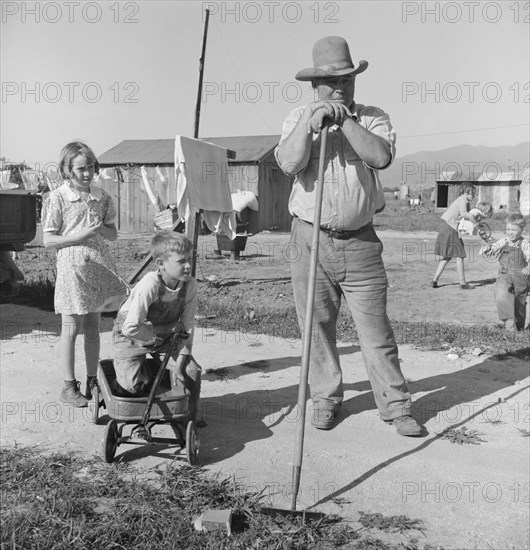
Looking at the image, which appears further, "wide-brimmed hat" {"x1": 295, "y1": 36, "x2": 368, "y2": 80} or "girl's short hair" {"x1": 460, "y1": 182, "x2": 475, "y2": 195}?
"girl's short hair" {"x1": 460, "y1": 182, "x2": 475, "y2": 195}

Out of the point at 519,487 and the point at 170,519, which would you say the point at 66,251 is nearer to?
the point at 170,519

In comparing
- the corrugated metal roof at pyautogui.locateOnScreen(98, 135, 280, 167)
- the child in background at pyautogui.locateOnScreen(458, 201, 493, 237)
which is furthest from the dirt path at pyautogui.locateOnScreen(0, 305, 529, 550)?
the corrugated metal roof at pyautogui.locateOnScreen(98, 135, 280, 167)

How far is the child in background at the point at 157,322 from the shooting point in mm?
3799

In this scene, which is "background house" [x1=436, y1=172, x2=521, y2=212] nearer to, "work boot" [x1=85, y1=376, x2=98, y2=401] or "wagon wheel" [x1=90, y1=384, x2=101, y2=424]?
"work boot" [x1=85, y1=376, x2=98, y2=401]

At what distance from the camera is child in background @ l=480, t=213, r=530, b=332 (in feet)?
23.4

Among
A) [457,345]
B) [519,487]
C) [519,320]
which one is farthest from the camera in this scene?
[519,320]

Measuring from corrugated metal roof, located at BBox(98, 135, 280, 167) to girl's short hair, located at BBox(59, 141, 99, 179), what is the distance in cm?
1989

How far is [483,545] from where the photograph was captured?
289 cm

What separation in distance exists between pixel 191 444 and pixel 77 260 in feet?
5.53

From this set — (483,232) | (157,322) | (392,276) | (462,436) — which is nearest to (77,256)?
(157,322)

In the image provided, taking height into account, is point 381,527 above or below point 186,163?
below

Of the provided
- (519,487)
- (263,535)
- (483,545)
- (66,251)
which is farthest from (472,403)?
(66,251)

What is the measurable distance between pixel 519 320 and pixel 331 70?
4.42 metres

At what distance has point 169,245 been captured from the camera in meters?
3.82
